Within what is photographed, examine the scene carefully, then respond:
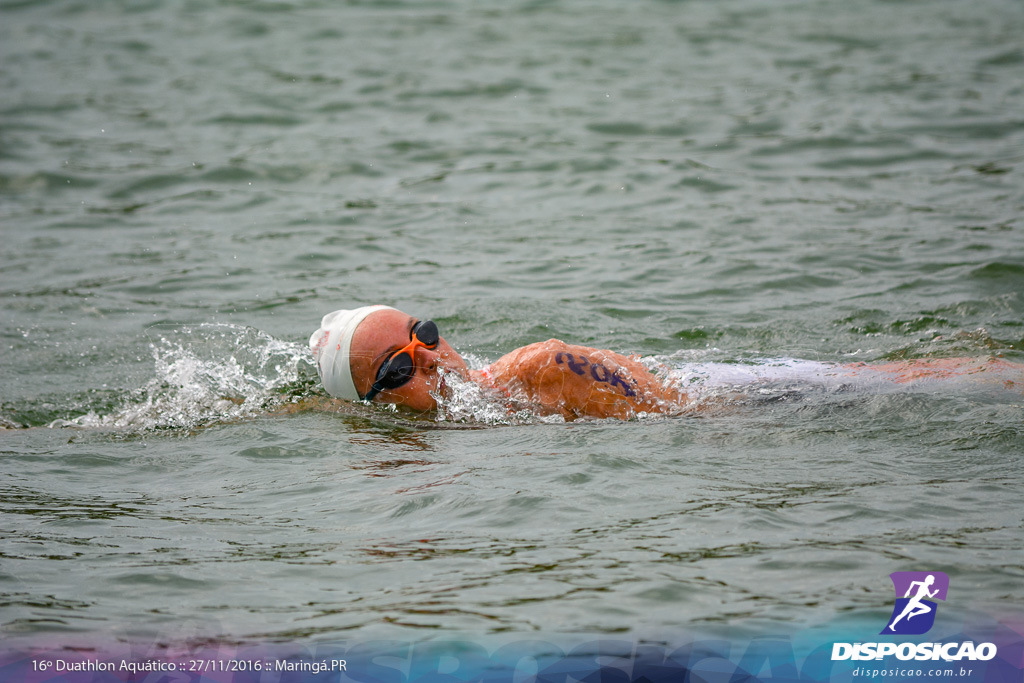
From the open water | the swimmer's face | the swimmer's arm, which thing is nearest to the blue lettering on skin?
the swimmer's arm

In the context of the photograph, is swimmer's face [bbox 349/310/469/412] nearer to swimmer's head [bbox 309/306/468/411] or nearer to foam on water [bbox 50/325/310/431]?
swimmer's head [bbox 309/306/468/411]

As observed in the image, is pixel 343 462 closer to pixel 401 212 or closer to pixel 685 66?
pixel 401 212

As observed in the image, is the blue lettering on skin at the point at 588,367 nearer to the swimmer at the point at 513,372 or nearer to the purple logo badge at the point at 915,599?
the swimmer at the point at 513,372

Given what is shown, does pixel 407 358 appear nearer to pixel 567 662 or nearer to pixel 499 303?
pixel 499 303

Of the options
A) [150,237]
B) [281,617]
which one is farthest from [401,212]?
[281,617]

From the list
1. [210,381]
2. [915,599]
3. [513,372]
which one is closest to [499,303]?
[210,381]

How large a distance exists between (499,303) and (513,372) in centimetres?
280

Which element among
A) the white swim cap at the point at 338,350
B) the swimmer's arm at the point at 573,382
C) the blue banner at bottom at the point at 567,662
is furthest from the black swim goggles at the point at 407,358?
the blue banner at bottom at the point at 567,662

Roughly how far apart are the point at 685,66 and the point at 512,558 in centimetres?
1445

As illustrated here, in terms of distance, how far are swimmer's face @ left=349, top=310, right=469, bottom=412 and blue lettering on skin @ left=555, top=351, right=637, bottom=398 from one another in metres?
0.65

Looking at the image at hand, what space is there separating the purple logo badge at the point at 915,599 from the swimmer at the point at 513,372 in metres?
2.39

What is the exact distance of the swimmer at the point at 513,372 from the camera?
538cm

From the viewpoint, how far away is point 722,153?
12156 mm

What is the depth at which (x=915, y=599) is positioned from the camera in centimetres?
309
